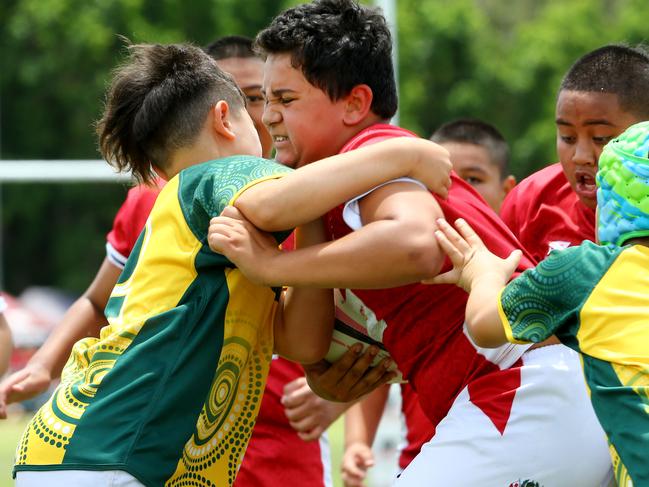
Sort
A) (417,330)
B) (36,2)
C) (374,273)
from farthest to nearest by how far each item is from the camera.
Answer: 1. (36,2)
2. (417,330)
3. (374,273)

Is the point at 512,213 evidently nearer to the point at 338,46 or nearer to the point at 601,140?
the point at 601,140

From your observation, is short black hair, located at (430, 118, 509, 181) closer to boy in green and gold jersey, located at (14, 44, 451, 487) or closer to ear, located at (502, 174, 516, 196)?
ear, located at (502, 174, 516, 196)

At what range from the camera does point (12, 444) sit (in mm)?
13609

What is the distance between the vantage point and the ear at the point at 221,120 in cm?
371

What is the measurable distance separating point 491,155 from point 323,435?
75.1 inches

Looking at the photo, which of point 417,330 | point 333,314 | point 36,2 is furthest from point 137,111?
point 36,2

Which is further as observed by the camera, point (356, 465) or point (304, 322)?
point (356, 465)

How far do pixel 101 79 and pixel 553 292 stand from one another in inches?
1050

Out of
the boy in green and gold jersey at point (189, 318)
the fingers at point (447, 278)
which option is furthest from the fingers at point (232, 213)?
the fingers at point (447, 278)

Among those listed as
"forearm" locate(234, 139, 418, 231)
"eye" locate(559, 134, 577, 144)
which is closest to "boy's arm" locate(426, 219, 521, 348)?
"forearm" locate(234, 139, 418, 231)

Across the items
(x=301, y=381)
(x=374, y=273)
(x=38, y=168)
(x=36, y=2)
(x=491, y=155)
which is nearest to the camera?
(x=374, y=273)

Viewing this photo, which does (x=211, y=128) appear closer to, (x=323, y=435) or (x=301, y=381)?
(x=301, y=381)

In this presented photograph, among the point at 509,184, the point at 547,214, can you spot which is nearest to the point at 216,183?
the point at 547,214

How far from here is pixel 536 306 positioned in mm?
3139
